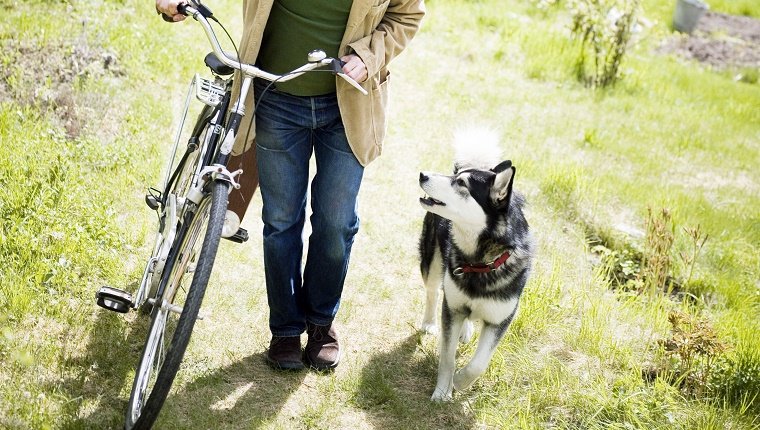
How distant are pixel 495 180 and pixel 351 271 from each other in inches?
60.2

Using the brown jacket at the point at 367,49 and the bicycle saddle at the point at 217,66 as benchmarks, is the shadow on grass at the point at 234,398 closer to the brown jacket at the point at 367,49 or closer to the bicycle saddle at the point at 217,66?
the brown jacket at the point at 367,49

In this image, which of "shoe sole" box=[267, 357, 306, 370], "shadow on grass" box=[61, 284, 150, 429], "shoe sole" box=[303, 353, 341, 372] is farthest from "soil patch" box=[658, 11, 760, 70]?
"shadow on grass" box=[61, 284, 150, 429]

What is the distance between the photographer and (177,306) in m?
2.66

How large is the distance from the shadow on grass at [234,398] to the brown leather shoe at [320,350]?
77 millimetres

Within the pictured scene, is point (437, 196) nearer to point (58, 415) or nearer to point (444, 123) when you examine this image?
point (58, 415)

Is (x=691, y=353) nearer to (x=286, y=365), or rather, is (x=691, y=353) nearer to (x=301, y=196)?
(x=286, y=365)

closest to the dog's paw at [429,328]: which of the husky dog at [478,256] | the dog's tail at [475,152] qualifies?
the husky dog at [478,256]

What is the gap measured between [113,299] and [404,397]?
53.9 inches

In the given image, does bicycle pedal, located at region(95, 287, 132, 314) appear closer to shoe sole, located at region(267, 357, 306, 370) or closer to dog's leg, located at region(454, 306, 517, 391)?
shoe sole, located at region(267, 357, 306, 370)

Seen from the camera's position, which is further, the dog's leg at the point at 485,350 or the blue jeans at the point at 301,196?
the dog's leg at the point at 485,350

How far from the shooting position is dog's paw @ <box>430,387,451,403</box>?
3.43m

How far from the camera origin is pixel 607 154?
22.8 feet

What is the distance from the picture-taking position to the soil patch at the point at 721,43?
11.5 m

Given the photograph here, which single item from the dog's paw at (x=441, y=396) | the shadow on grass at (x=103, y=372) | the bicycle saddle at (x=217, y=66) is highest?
the bicycle saddle at (x=217, y=66)
